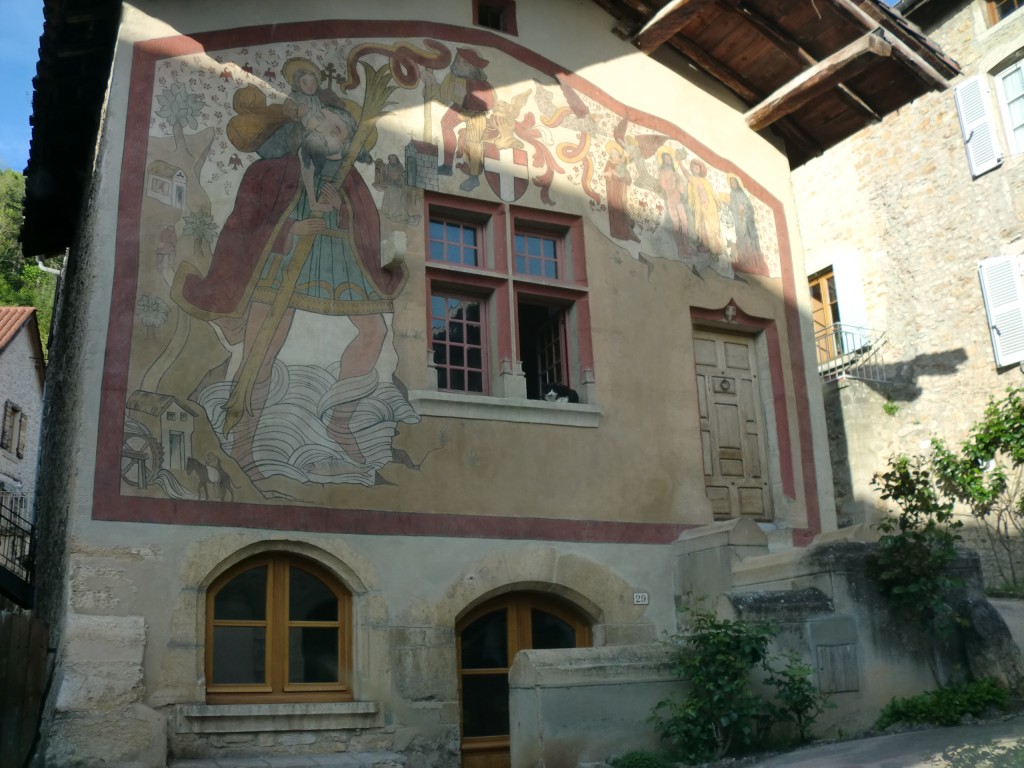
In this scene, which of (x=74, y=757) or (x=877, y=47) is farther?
(x=877, y=47)

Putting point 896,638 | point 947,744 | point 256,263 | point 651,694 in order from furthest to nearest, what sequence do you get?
point 256,263 → point 896,638 → point 651,694 → point 947,744

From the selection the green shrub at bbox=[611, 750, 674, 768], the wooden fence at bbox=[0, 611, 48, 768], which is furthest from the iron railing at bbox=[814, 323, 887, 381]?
the wooden fence at bbox=[0, 611, 48, 768]

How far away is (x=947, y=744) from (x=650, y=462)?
3.89 m

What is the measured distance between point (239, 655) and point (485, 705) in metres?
2.17

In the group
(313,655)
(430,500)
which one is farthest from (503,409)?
(313,655)

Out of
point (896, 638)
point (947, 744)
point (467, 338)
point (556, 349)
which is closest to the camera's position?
point (947, 744)

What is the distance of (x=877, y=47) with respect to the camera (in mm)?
11094

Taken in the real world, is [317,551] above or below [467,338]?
below

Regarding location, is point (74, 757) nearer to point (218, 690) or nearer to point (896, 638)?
point (218, 690)

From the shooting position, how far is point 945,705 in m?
8.16

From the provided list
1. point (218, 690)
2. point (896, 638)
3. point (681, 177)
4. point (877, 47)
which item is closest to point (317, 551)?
point (218, 690)

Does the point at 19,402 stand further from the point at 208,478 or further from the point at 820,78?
the point at 820,78

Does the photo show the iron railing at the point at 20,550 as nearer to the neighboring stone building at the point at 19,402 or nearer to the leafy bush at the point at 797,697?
the neighboring stone building at the point at 19,402

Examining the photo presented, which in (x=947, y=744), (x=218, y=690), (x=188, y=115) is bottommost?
(x=947, y=744)
